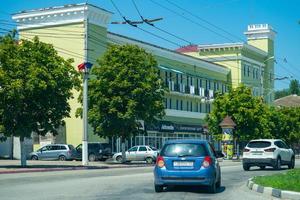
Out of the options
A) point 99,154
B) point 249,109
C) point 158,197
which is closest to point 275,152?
point 158,197

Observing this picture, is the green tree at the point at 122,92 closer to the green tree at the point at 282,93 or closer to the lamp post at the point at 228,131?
the lamp post at the point at 228,131

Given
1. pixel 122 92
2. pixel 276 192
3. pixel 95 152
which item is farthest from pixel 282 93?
pixel 276 192

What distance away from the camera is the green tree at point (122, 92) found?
141 ft

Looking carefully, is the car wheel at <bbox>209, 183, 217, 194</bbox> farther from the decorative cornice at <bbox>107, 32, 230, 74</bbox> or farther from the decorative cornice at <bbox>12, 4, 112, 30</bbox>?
the decorative cornice at <bbox>107, 32, 230, 74</bbox>

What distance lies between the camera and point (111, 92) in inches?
1702

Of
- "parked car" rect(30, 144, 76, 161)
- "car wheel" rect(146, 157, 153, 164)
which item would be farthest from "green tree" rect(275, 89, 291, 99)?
"parked car" rect(30, 144, 76, 161)

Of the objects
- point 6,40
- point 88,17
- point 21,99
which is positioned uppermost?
point 88,17

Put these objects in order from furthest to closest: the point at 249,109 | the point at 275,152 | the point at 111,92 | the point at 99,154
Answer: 1. the point at 249,109
2. the point at 99,154
3. the point at 111,92
4. the point at 275,152

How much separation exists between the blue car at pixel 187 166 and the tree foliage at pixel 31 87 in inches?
694

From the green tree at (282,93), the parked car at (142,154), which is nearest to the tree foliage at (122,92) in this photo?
the parked car at (142,154)

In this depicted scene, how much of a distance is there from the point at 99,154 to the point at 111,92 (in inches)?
305

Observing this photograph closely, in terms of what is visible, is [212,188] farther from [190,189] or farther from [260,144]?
[260,144]

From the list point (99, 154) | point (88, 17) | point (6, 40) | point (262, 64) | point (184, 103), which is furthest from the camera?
point (262, 64)

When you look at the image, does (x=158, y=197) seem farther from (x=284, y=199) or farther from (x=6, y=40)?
(x=6, y=40)
